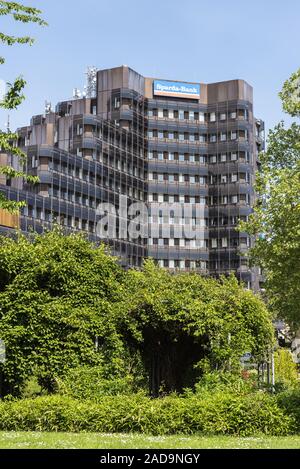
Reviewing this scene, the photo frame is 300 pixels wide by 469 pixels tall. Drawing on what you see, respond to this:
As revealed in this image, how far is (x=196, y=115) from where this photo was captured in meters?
137

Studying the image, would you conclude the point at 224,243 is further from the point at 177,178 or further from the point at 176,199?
the point at 177,178


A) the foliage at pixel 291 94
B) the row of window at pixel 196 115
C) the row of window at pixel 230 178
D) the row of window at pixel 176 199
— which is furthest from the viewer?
the row of window at pixel 196 115

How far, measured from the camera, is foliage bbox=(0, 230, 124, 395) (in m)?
25.8

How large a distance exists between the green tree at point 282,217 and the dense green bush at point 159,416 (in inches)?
234

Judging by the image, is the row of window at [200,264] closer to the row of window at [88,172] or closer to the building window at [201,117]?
the row of window at [88,172]

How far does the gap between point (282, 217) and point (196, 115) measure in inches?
4428

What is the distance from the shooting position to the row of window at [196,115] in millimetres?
133250

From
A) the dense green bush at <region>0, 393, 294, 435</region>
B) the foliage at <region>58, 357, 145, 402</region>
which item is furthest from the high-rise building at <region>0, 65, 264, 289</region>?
the dense green bush at <region>0, 393, 294, 435</region>

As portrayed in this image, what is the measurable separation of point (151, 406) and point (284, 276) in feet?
31.3

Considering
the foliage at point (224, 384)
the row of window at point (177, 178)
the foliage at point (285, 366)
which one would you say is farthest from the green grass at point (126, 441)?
the row of window at point (177, 178)

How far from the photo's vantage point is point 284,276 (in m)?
28.0

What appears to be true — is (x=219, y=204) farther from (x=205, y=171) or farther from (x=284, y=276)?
(x=284, y=276)

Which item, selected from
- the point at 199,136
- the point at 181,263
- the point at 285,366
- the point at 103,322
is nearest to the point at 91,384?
the point at 103,322
